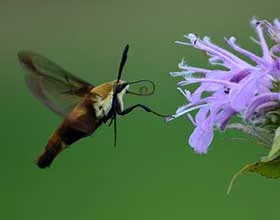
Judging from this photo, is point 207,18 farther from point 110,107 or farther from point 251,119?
point 251,119

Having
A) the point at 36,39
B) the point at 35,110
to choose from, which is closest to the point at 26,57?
the point at 35,110

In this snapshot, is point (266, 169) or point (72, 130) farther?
point (72, 130)

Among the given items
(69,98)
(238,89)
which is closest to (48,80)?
(69,98)

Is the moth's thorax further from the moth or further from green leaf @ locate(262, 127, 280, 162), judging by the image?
green leaf @ locate(262, 127, 280, 162)

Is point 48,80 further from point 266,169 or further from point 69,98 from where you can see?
point 266,169

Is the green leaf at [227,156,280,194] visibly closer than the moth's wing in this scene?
Yes

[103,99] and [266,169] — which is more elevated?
[103,99]

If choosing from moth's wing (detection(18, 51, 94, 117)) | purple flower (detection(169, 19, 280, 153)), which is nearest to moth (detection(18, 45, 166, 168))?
moth's wing (detection(18, 51, 94, 117))
